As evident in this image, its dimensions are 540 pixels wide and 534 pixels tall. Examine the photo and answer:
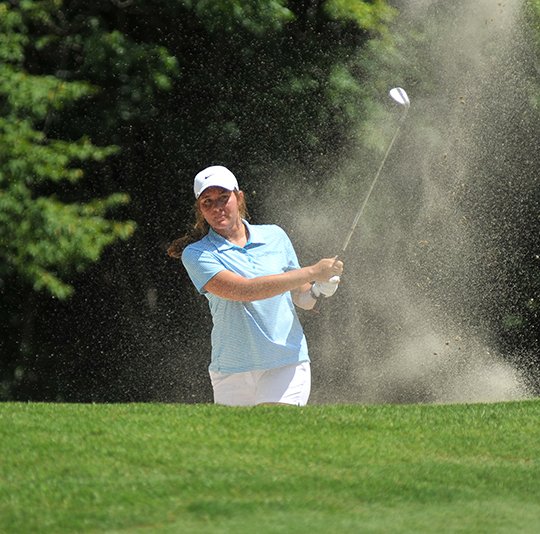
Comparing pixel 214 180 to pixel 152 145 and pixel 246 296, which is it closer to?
pixel 246 296


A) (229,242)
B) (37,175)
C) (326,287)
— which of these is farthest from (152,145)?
(326,287)

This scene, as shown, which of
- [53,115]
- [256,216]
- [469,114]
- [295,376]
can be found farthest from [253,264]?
[469,114]

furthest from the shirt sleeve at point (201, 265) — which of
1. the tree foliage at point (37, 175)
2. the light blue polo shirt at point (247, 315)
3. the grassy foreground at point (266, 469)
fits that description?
the tree foliage at point (37, 175)

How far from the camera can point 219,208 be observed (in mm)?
6023

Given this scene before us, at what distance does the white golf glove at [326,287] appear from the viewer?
19.6 feet

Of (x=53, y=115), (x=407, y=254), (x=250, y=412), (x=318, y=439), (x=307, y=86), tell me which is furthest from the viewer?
(x=407, y=254)

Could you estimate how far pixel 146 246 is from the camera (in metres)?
12.9

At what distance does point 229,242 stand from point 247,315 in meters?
0.36

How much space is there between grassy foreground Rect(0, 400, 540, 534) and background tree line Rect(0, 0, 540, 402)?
545 centimetres

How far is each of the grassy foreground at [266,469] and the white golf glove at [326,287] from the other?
1.67 feet

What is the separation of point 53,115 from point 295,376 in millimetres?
6029

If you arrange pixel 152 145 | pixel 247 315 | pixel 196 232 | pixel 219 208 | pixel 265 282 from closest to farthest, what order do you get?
1. pixel 265 282
2. pixel 247 315
3. pixel 219 208
4. pixel 196 232
5. pixel 152 145

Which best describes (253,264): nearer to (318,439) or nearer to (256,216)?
(318,439)

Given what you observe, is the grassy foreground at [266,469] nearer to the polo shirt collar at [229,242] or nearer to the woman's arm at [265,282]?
the woman's arm at [265,282]
